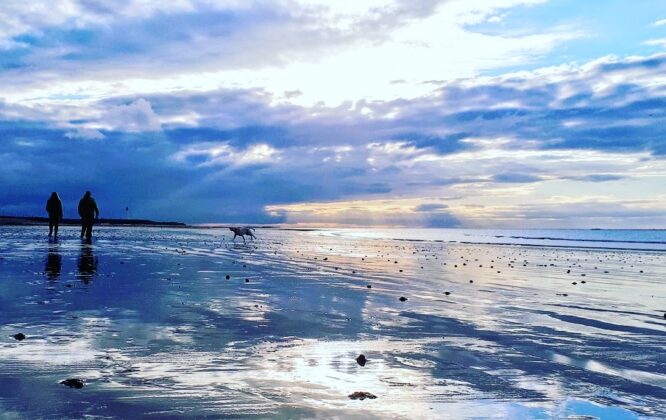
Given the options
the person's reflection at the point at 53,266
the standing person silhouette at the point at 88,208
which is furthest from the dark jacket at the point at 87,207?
the person's reflection at the point at 53,266

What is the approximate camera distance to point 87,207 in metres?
40.5

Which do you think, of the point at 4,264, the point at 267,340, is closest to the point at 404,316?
the point at 267,340

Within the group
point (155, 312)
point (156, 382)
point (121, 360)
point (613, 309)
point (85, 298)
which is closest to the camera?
point (156, 382)

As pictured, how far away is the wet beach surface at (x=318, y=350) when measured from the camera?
6.07m

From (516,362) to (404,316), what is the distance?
4126 millimetres

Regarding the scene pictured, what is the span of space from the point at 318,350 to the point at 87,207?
35594 mm

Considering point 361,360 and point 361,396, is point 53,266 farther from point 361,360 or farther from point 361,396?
point 361,396

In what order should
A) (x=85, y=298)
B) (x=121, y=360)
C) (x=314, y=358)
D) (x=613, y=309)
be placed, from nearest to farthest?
(x=121, y=360) < (x=314, y=358) < (x=85, y=298) < (x=613, y=309)

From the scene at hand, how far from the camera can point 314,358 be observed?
8.14 metres

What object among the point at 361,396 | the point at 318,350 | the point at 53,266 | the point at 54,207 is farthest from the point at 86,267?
the point at 54,207

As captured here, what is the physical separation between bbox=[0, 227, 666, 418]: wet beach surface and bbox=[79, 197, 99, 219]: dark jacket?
76.2ft

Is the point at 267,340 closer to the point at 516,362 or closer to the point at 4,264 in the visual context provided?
the point at 516,362

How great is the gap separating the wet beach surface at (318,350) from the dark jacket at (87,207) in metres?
23.2

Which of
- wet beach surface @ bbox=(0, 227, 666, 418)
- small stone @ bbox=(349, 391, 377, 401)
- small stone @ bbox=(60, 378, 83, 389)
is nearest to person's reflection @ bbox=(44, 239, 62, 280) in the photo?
wet beach surface @ bbox=(0, 227, 666, 418)
